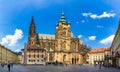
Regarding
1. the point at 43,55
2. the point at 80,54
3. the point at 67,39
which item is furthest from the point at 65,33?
the point at 43,55

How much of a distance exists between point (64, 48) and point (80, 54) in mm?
12014

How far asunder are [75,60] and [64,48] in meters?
11.1

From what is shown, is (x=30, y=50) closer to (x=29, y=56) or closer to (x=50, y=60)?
(x=29, y=56)

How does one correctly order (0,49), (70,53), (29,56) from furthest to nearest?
(70,53) → (0,49) → (29,56)

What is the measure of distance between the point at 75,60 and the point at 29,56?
4200cm

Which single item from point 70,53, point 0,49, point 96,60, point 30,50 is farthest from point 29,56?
point 96,60

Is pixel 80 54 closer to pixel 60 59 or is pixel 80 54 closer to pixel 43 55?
pixel 60 59

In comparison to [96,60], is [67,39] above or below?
above

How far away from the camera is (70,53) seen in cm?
19650

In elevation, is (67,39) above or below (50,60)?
above

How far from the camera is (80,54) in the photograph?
656 ft

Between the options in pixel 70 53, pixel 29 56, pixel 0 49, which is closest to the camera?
pixel 29 56

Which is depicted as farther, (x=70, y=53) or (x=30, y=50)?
(x=70, y=53)

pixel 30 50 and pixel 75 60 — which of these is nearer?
pixel 30 50
